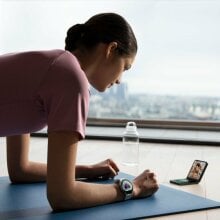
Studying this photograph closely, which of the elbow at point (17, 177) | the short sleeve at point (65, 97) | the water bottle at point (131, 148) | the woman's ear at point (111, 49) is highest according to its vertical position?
the woman's ear at point (111, 49)

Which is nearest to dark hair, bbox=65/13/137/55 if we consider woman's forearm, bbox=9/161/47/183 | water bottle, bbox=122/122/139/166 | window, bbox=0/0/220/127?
woman's forearm, bbox=9/161/47/183

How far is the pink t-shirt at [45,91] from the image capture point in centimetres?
124

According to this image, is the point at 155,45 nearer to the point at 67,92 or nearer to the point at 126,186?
the point at 126,186

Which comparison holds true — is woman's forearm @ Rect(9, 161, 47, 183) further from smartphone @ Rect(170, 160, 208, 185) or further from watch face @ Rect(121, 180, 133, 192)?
smartphone @ Rect(170, 160, 208, 185)

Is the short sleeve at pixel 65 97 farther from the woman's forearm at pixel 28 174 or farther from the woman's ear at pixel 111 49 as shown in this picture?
the woman's forearm at pixel 28 174

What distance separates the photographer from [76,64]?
51.0 inches

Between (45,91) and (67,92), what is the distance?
2.7 inches

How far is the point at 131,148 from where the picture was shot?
3.01 metres

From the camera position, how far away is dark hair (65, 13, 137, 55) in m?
1.42

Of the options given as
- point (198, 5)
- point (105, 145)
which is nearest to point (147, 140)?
point (105, 145)

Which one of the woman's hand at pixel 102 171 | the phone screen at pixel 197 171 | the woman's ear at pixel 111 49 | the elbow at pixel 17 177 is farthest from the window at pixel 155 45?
the woman's ear at pixel 111 49

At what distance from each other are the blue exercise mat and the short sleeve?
0.28m

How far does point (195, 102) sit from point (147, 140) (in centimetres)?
80

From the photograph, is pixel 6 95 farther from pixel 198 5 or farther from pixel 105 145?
pixel 198 5
